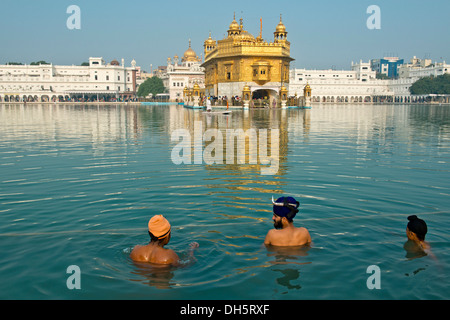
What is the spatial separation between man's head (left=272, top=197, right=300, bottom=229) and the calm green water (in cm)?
43

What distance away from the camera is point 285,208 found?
4.73 metres

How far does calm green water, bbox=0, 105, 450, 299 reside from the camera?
4016mm

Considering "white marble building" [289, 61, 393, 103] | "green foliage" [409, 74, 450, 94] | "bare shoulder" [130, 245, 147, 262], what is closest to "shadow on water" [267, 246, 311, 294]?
"bare shoulder" [130, 245, 147, 262]

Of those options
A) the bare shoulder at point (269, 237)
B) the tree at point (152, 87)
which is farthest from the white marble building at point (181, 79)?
the bare shoulder at point (269, 237)

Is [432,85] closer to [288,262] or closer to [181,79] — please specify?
[181,79]

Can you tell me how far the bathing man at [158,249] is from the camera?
4250 mm

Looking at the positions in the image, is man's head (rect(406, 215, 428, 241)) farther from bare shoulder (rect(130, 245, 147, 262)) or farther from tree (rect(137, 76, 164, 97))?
tree (rect(137, 76, 164, 97))

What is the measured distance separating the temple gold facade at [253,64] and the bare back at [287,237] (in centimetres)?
4961

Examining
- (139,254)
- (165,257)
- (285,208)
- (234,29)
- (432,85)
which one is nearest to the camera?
(165,257)

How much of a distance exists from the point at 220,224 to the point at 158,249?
5.25 feet

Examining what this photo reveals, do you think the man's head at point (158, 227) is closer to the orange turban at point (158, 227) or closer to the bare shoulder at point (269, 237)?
the orange turban at point (158, 227)

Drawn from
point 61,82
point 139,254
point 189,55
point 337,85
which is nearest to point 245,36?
point 139,254

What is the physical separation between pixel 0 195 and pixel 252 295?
231 inches

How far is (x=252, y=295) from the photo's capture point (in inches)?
150
